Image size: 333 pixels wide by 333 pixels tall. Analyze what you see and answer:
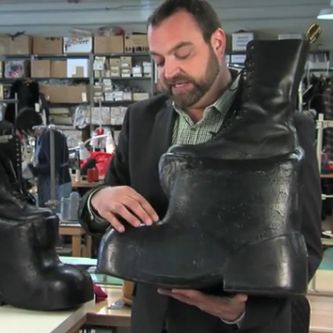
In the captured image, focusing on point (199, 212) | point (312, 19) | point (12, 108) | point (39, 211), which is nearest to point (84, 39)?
point (12, 108)

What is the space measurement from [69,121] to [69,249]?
5.43 meters

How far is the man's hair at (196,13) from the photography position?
0.98m

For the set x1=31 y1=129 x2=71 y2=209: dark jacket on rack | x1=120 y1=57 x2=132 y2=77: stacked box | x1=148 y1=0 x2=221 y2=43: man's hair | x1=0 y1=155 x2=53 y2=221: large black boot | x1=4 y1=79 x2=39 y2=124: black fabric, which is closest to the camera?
x1=148 y1=0 x2=221 y2=43: man's hair

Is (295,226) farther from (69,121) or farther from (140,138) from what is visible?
(69,121)

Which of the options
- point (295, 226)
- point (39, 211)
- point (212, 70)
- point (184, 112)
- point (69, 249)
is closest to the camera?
point (295, 226)

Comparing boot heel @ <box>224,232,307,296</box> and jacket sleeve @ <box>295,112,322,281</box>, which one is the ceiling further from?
boot heel @ <box>224,232,307,296</box>

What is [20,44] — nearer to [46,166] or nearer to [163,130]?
[46,166]

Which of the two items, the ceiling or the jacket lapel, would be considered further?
the ceiling

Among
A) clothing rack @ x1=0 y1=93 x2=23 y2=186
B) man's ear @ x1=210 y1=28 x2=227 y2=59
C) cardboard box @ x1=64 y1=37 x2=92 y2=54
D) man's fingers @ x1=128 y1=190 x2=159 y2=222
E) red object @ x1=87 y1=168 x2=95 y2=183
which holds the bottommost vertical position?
red object @ x1=87 y1=168 x2=95 y2=183

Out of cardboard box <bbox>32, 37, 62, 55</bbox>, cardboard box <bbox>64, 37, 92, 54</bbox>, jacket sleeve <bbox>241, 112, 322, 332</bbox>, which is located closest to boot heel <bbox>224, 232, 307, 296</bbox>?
jacket sleeve <bbox>241, 112, 322, 332</bbox>

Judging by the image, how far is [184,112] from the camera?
1.08 meters

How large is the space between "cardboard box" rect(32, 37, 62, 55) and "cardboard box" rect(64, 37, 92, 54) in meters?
0.13

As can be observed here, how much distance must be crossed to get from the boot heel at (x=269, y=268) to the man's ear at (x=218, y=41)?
387 mm

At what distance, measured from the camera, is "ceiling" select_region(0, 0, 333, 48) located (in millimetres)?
8453
